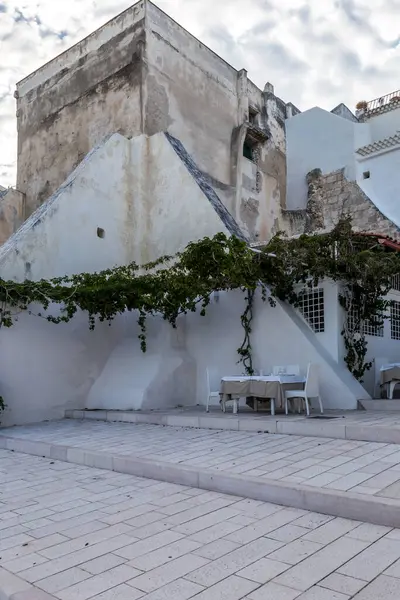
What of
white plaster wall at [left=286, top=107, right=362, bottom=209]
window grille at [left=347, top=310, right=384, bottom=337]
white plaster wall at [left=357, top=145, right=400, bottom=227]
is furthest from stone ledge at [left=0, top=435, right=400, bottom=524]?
white plaster wall at [left=286, top=107, right=362, bottom=209]

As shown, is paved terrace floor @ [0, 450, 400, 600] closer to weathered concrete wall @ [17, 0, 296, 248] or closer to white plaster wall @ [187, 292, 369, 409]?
white plaster wall @ [187, 292, 369, 409]

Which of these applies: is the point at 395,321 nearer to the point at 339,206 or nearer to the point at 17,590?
the point at 339,206

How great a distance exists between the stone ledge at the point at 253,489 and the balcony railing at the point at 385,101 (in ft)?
54.6

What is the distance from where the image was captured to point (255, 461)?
5.02 meters

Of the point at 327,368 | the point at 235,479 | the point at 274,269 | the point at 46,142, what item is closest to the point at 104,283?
the point at 274,269

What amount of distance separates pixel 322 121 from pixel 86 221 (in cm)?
1214

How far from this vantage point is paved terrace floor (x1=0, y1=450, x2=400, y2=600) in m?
2.56

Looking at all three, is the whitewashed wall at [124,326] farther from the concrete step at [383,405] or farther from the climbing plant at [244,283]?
the climbing plant at [244,283]

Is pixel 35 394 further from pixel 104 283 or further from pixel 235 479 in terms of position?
pixel 235 479

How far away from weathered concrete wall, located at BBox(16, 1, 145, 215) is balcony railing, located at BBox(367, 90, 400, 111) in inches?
369

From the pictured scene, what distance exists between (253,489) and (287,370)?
16.9ft

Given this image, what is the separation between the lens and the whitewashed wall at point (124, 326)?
30.8ft

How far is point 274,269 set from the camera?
9.40m

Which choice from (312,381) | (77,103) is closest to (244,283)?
(312,381)
